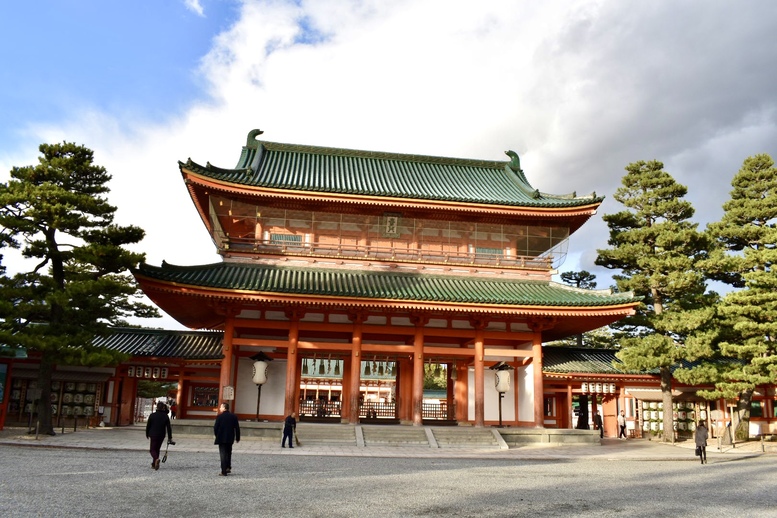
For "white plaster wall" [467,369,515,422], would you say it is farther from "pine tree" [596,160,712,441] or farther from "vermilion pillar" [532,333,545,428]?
"pine tree" [596,160,712,441]

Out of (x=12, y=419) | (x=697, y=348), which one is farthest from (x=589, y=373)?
(x=12, y=419)

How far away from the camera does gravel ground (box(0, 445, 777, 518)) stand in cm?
1083

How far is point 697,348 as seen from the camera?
96.9ft

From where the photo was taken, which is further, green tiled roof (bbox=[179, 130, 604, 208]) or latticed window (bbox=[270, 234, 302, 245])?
latticed window (bbox=[270, 234, 302, 245])

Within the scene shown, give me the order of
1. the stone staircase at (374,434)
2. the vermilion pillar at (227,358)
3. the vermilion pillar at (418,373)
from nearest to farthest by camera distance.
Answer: the stone staircase at (374,434), the vermilion pillar at (227,358), the vermilion pillar at (418,373)

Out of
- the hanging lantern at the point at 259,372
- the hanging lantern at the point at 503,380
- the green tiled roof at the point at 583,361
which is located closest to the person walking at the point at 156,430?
the hanging lantern at the point at 259,372

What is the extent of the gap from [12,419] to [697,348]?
114ft

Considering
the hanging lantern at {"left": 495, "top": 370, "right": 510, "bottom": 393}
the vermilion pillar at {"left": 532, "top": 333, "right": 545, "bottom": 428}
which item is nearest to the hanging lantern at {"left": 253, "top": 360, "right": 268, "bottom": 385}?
the hanging lantern at {"left": 495, "top": 370, "right": 510, "bottom": 393}

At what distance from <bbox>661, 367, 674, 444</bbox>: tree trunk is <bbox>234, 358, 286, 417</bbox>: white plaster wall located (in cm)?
2099

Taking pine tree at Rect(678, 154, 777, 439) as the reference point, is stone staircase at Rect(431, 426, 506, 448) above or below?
below

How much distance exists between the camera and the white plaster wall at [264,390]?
28094mm

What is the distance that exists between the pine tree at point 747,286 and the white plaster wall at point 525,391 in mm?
9095

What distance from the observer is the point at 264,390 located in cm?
2834

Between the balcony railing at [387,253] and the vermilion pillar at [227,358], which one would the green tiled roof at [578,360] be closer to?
the balcony railing at [387,253]
